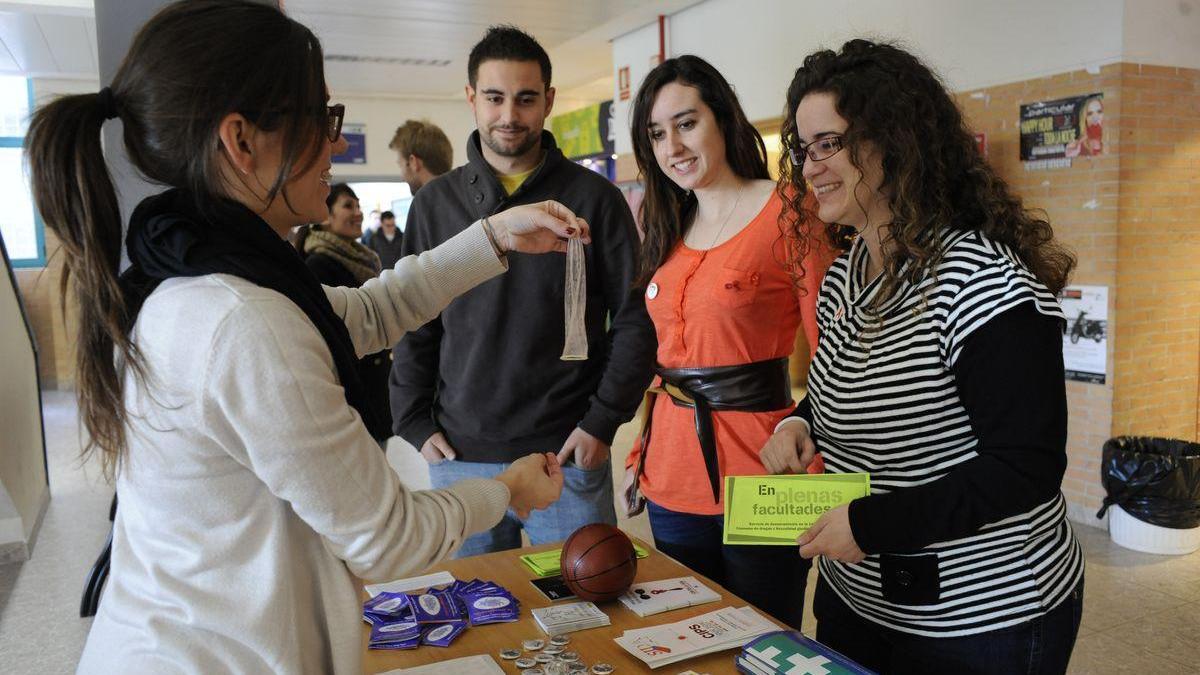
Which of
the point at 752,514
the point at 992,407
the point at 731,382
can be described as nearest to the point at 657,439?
the point at 731,382

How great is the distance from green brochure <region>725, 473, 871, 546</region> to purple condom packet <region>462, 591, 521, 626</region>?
0.41m

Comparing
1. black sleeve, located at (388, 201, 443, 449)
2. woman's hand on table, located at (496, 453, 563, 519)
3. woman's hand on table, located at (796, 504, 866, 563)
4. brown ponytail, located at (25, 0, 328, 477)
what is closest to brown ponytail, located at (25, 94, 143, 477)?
brown ponytail, located at (25, 0, 328, 477)

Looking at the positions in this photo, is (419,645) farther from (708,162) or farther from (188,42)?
(708,162)

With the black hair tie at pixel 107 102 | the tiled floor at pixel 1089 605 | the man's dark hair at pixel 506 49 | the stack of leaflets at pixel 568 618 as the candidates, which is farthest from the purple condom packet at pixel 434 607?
the tiled floor at pixel 1089 605

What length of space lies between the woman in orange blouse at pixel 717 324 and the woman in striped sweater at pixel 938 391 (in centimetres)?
34

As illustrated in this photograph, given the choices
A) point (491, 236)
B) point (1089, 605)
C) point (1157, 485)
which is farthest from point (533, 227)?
point (1157, 485)

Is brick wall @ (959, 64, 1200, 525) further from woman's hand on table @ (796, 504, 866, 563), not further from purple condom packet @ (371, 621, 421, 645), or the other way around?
purple condom packet @ (371, 621, 421, 645)

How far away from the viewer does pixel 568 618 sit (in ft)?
5.02

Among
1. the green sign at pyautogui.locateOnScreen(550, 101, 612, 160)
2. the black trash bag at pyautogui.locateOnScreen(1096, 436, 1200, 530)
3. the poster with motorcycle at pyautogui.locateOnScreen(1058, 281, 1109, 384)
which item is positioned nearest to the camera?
the black trash bag at pyautogui.locateOnScreen(1096, 436, 1200, 530)

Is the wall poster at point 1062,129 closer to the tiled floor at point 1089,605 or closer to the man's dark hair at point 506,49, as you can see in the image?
the tiled floor at point 1089,605

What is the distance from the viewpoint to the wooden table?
4.55 ft

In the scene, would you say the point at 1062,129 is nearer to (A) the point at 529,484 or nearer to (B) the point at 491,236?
(B) the point at 491,236

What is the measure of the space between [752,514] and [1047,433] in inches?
18.4

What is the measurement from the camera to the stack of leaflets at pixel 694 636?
4.55ft
